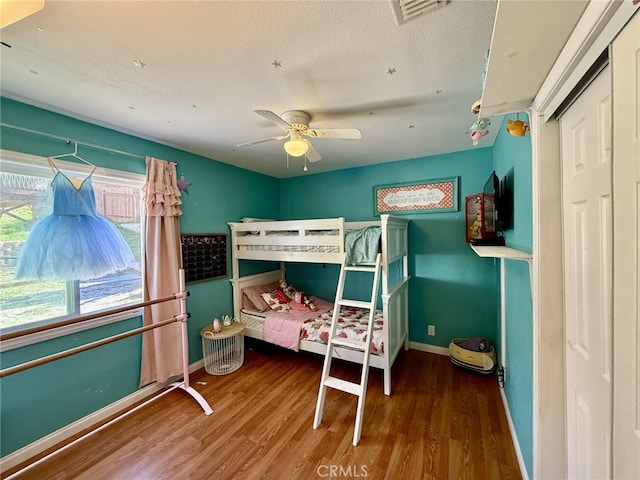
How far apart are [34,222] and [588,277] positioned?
10.2 ft

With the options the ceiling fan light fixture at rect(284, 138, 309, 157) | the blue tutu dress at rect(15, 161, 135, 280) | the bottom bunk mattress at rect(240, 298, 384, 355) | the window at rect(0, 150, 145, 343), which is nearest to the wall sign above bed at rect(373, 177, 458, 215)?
the bottom bunk mattress at rect(240, 298, 384, 355)

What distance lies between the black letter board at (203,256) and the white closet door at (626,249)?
3.01m

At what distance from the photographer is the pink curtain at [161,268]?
2.34 meters

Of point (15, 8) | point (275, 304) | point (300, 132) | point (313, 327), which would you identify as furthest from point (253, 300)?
point (15, 8)

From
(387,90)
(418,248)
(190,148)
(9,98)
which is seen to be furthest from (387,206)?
(9,98)

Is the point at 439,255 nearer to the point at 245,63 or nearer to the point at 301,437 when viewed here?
the point at 301,437

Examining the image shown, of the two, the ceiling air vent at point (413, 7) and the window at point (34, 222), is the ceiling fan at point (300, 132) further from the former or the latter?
the window at point (34, 222)

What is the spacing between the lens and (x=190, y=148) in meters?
2.66

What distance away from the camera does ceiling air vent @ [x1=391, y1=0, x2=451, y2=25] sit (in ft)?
3.23

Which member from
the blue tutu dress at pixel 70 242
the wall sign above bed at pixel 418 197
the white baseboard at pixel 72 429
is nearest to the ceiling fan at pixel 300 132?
the blue tutu dress at pixel 70 242

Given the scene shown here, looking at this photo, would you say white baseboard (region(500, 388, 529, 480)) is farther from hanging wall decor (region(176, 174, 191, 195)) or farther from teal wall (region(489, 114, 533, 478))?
hanging wall decor (region(176, 174, 191, 195))

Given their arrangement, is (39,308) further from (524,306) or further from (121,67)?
(524,306)

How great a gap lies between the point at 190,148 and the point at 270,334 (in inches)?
88.8

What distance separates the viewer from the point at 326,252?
8.48 ft
